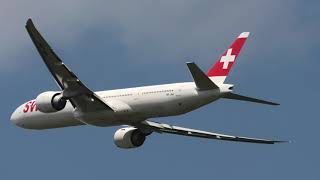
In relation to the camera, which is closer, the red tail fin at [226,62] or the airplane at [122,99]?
the airplane at [122,99]

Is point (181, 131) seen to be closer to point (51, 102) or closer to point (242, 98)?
point (242, 98)

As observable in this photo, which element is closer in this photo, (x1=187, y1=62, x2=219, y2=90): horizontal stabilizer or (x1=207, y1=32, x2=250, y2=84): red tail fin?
(x1=187, y1=62, x2=219, y2=90): horizontal stabilizer

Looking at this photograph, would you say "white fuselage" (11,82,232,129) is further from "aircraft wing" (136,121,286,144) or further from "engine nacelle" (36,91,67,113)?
"aircraft wing" (136,121,286,144)

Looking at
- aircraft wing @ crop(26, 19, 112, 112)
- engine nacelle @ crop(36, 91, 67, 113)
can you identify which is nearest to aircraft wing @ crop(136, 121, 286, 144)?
aircraft wing @ crop(26, 19, 112, 112)

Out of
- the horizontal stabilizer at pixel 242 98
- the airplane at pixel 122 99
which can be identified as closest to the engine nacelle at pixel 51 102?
the airplane at pixel 122 99

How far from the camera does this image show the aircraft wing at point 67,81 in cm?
6009

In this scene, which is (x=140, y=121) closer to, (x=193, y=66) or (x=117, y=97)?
(x=117, y=97)

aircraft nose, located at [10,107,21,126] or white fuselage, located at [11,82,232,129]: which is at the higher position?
aircraft nose, located at [10,107,21,126]

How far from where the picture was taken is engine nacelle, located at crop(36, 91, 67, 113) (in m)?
64.3

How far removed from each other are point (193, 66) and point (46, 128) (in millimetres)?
15315

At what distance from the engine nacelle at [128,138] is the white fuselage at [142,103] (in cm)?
282

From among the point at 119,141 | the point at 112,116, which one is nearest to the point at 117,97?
the point at 112,116

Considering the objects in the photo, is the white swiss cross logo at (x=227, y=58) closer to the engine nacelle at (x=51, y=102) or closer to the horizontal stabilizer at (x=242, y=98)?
the horizontal stabilizer at (x=242, y=98)

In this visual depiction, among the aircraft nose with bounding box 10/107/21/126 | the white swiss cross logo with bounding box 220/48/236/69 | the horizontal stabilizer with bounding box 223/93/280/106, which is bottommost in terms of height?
the horizontal stabilizer with bounding box 223/93/280/106
